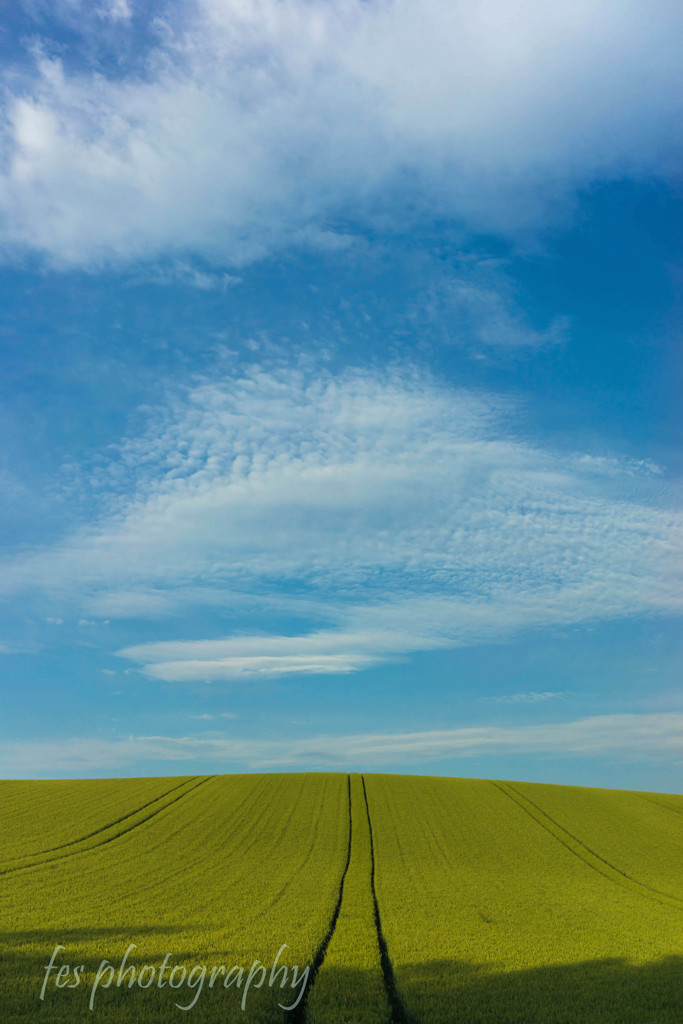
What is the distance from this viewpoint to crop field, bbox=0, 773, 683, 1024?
47.2 feet

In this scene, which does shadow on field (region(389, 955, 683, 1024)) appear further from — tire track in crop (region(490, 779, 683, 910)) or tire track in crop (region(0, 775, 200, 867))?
tire track in crop (region(0, 775, 200, 867))

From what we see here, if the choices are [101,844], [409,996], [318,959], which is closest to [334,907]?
[318,959]

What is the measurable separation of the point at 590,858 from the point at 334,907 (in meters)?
20.9

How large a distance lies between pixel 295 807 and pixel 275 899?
20.9 m

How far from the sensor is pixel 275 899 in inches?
959

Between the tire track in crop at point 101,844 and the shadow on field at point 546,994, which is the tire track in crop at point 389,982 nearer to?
the shadow on field at point 546,994

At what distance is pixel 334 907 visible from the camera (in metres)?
22.9

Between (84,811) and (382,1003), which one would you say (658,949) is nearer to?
(382,1003)

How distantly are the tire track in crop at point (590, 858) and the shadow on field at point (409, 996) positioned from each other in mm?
14384

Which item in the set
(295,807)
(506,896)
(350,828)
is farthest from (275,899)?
(295,807)

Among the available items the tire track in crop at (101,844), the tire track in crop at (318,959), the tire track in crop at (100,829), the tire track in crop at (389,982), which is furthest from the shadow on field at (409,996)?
the tire track in crop at (100,829)

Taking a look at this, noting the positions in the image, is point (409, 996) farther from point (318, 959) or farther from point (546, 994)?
point (318, 959)

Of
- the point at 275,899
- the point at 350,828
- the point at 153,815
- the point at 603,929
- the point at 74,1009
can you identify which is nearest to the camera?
the point at 74,1009

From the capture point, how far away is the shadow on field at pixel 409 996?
1336 cm
